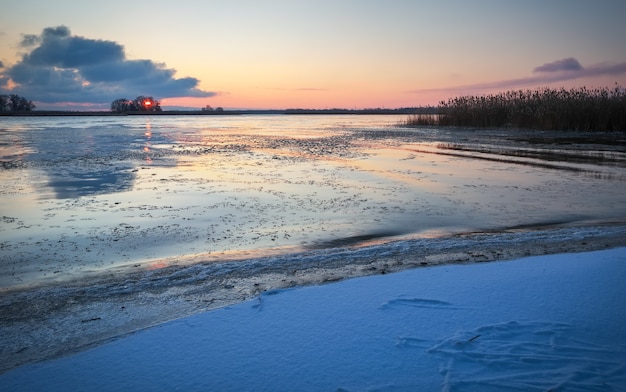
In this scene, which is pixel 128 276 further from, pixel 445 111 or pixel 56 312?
pixel 445 111

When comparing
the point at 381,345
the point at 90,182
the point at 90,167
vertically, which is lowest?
the point at 381,345

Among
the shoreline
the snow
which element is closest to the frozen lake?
the shoreline

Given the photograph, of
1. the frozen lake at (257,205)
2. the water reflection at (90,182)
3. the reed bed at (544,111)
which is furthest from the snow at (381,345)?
the reed bed at (544,111)

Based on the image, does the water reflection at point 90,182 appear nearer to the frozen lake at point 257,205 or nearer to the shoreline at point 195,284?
the frozen lake at point 257,205

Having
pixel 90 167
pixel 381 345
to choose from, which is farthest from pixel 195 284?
pixel 90 167

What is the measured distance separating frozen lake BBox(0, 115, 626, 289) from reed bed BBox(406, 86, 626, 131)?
13735 mm

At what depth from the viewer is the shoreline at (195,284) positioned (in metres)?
3.01

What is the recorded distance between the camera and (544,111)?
88.3ft

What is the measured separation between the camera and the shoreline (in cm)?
301

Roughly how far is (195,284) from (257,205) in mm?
3596

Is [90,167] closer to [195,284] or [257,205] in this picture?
[257,205]

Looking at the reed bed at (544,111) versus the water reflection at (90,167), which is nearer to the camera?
the water reflection at (90,167)

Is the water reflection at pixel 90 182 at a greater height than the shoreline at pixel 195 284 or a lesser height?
greater

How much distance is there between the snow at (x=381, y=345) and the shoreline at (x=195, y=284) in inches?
9.5
